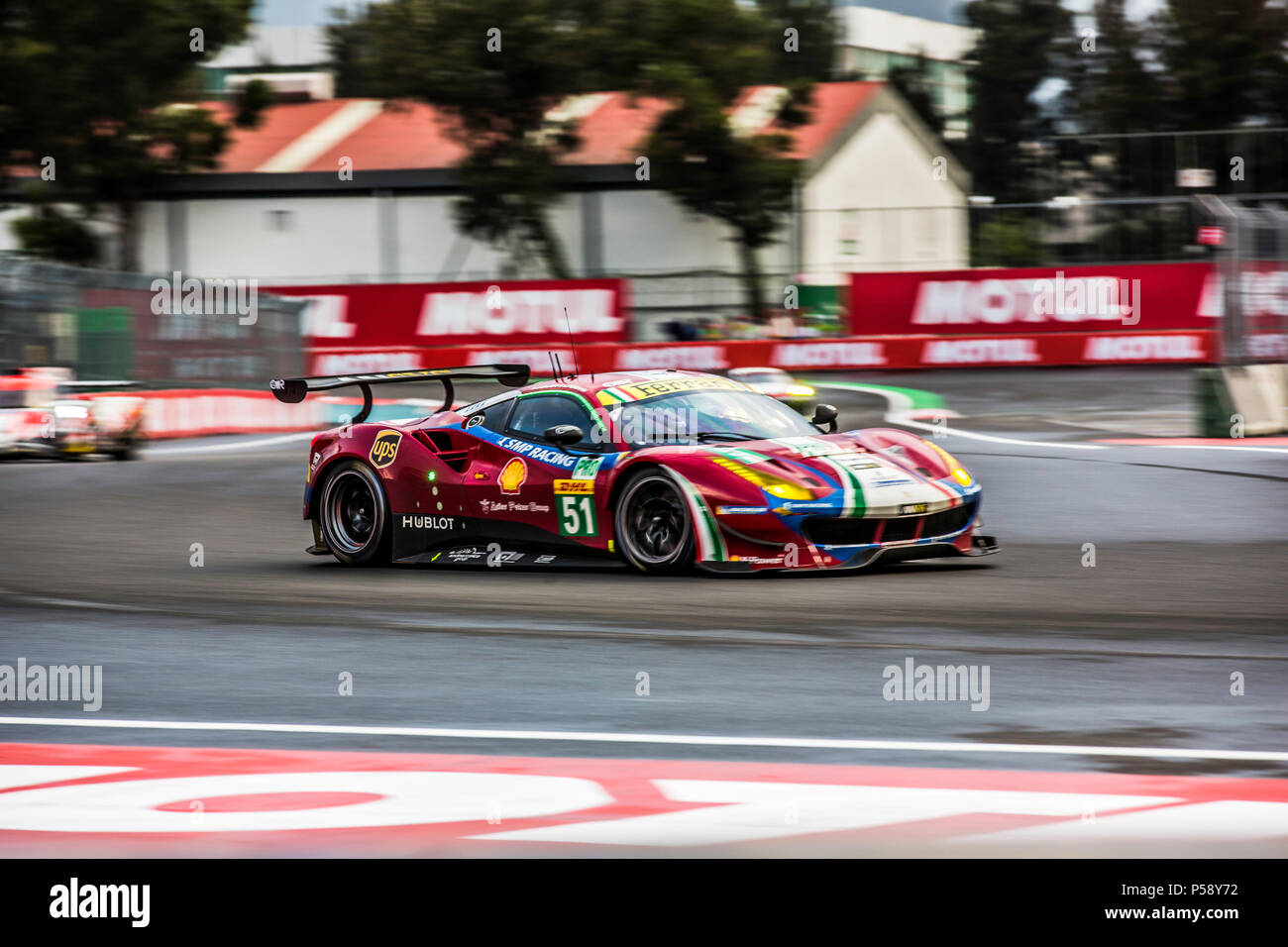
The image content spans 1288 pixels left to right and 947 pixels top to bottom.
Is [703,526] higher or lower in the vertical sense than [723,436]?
lower

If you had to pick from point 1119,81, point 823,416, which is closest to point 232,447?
point 823,416

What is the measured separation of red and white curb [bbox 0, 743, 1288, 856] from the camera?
441 centimetres

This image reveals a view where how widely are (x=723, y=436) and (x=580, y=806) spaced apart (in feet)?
18.4


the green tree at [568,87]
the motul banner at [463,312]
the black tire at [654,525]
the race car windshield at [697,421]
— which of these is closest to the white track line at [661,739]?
the black tire at [654,525]

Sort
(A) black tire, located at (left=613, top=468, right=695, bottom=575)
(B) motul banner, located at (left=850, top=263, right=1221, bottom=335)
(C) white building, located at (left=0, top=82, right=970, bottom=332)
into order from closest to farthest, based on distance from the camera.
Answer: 1. (A) black tire, located at (left=613, top=468, right=695, bottom=575)
2. (B) motul banner, located at (left=850, top=263, right=1221, bottom=335)
3. (C) white building, located at (left=0, top=82, right=970, bottom=332)

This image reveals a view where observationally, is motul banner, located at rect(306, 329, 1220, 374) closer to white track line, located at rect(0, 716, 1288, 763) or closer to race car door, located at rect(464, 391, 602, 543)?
race car door, located at rect(464, 391, 602, 543)

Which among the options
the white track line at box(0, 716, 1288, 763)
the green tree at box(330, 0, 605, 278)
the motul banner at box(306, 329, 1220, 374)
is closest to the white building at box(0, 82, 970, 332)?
the green tree at box(330, 0, 605, 278)

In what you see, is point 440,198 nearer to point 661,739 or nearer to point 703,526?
point 703,526

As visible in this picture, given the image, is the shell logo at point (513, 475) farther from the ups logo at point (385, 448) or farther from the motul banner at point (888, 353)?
the motul banner at point (888, 353)

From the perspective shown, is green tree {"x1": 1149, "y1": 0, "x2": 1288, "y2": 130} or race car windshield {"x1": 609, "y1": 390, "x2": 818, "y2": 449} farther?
green tree {"x1": 1149, "y1": 0, "x2": 1288, "y2": 130}

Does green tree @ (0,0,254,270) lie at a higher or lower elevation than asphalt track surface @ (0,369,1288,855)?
higher

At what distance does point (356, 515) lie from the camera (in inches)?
460
